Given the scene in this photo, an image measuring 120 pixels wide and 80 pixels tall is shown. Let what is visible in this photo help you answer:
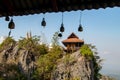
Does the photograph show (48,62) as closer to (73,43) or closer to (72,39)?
(73,43)

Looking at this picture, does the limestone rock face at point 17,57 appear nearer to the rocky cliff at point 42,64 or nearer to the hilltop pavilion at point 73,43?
the rocky cliff at point 42,64

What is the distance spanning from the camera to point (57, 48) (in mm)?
51938

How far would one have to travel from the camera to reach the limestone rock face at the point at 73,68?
51.4 m

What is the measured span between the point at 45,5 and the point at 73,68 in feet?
144

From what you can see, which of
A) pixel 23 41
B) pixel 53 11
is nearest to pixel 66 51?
pixel 23 41

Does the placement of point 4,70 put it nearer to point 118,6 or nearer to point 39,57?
point 39,57

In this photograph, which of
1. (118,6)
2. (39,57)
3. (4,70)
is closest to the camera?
(118,6)

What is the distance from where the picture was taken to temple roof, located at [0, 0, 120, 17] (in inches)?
327

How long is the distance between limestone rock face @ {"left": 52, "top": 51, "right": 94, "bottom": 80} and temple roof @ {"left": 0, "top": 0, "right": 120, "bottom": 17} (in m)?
42.5

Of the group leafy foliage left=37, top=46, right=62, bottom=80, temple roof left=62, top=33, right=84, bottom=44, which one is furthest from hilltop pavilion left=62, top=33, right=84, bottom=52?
leafy foliage left=37, top=46, right=62, bottom=80

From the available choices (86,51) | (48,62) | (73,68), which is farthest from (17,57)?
(86,51)

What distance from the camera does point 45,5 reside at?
8.79m

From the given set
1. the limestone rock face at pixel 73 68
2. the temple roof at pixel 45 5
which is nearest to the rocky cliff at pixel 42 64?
the limestone rock face at pixel 73 68

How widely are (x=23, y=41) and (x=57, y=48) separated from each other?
6234mm
